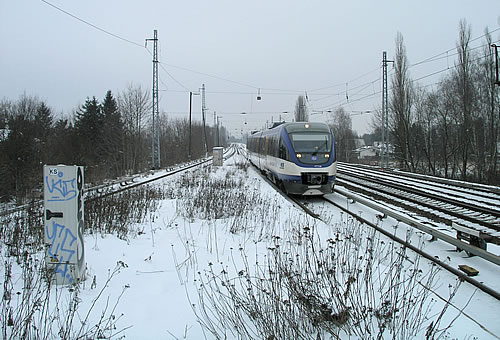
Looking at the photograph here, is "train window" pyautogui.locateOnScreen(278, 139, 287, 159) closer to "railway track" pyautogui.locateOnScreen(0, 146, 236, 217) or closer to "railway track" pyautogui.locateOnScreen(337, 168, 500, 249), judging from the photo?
"railway track" pyautogui.locateOnScreen(337, 168, 500, 249)

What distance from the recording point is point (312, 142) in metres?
13.2

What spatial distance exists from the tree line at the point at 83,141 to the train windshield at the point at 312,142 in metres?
17.9

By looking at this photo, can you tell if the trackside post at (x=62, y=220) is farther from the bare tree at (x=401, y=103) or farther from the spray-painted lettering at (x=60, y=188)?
the bare tree at (x=401, y=103)

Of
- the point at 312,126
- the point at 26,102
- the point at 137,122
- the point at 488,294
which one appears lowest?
the point at 488,294

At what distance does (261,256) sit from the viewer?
5844 millimetres

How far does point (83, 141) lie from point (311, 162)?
4430cm

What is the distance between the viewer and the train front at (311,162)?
12.7 metres

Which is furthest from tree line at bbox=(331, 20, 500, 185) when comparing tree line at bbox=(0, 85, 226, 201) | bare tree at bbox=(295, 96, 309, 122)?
tree line at bbox=(0, 85, 226, 201)

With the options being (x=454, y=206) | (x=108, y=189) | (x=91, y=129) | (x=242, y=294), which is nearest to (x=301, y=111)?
(x=91, y=129)

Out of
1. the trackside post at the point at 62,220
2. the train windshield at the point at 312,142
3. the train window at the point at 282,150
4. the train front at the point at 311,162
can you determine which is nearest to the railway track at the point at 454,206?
the train front at the point at 311,162

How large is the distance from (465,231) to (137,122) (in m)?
35.9

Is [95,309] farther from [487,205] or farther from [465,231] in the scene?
[487,205]

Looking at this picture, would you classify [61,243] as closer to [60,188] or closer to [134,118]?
[60,188]

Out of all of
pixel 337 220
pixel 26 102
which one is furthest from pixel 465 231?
pixel 26 102
